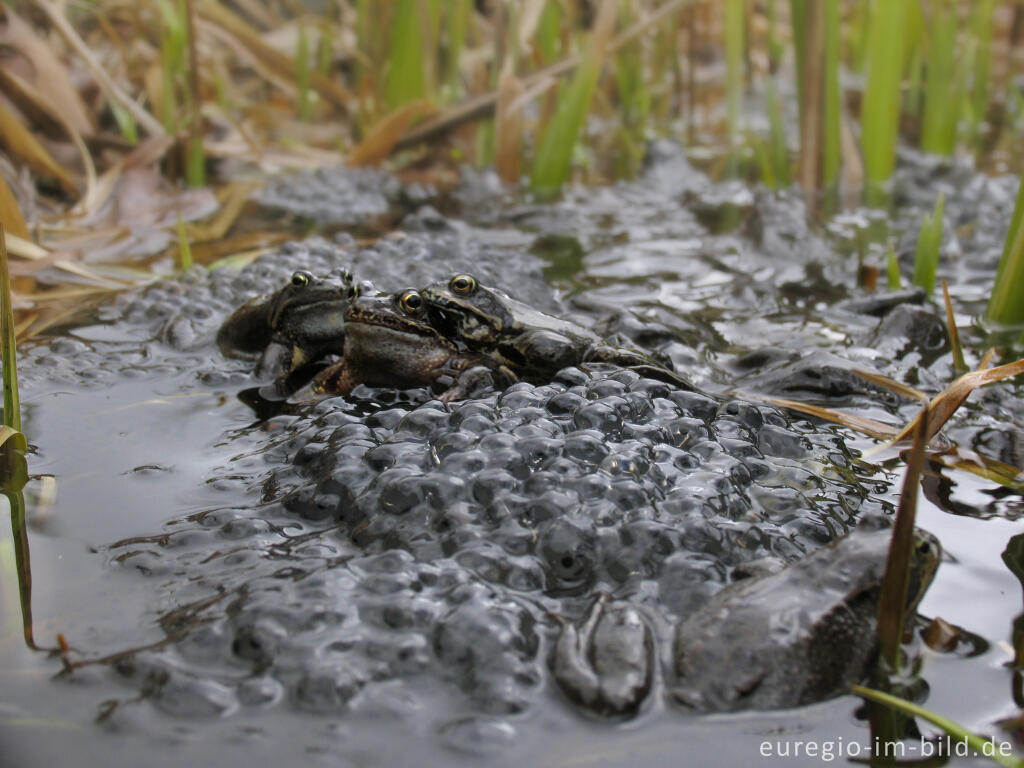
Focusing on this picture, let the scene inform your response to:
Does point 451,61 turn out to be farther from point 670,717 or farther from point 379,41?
point 670,717

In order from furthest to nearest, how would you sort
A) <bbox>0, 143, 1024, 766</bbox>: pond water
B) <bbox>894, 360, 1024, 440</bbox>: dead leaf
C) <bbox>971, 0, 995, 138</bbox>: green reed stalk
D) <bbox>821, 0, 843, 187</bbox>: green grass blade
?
<bbox>971, 0, 995, 138</bbox>: green reed stalk, <bbox>821, 0, 843, 187</bbox>: green grass blade, <bbox>894, 360, 1024, 440</bbox>: dead leaf, <bbox>0, 143, 1024, 766</bbox>: pond water

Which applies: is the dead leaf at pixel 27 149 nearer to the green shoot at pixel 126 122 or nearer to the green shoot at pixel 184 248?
the green shoot at pixel 126 122

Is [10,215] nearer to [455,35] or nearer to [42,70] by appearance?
[42,70]

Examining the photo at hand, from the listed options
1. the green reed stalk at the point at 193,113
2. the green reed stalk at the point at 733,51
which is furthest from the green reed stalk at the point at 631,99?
the green reed stalk at the point at 193,113

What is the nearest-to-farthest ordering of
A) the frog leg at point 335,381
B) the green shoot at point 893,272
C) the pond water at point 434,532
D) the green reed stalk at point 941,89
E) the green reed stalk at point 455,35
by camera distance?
1. the pond water at point 434,532
2. the frog leg at point 335,381
3. the green shoot at point 893,272
4. the green reed stalk at point 941,89
5. the green reed stalk at point 455,35

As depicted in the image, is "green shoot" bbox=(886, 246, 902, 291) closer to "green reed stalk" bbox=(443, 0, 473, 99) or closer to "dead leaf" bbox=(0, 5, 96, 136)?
"green reed stalk" bbox=(443, 0, 473, 99)

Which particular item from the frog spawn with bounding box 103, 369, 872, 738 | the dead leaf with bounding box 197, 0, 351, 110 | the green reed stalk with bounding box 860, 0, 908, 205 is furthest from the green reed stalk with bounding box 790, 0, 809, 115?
the dead leaf with bounding box 197, 0, 351, 110

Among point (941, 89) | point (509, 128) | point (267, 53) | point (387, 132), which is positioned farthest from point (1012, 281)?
point (267, 53)
